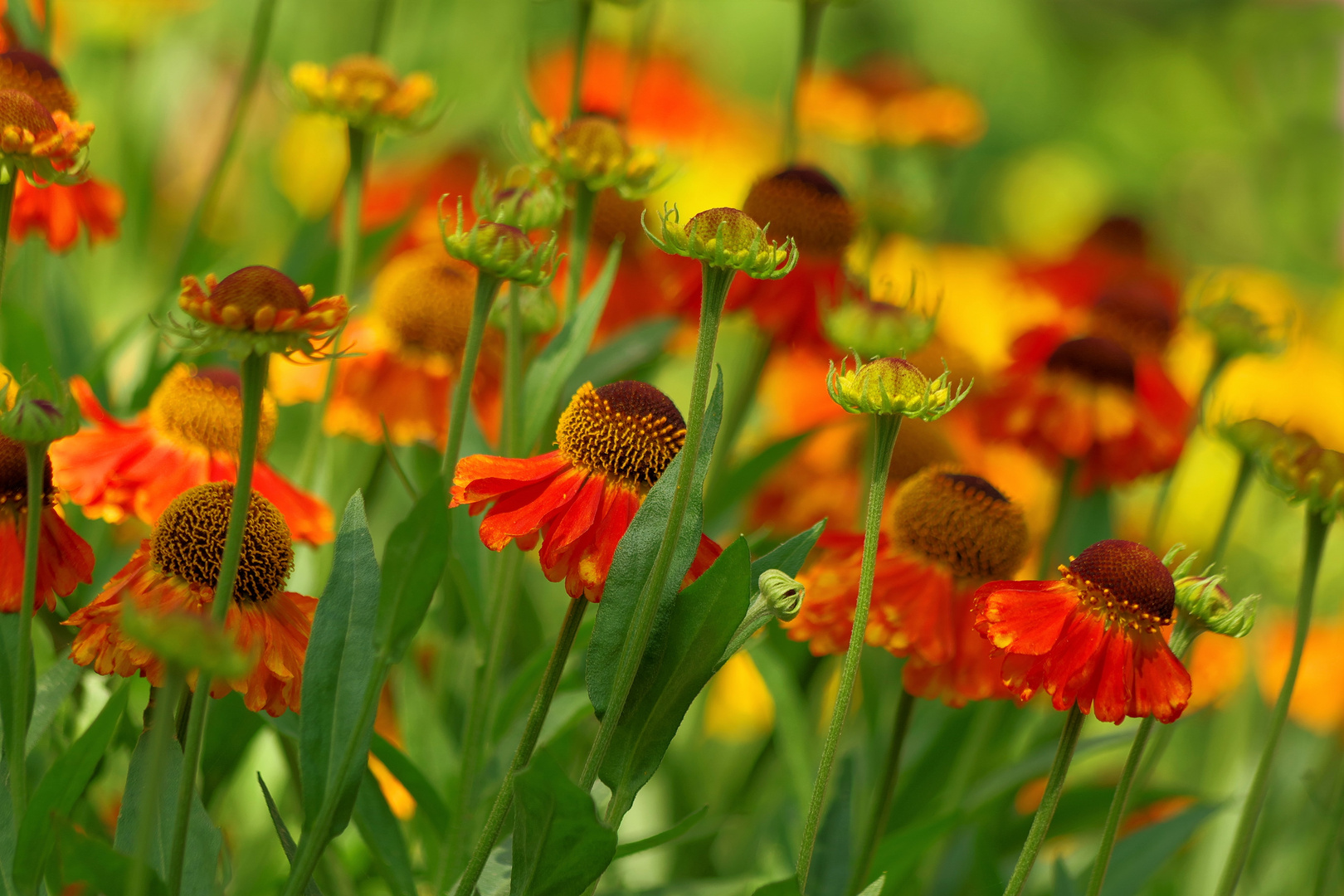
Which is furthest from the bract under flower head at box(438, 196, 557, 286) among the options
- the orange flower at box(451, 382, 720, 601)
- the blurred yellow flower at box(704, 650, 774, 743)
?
the blurred yellow flower at box(704, 650, 774, 743)

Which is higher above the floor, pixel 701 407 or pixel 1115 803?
pixel 701 407

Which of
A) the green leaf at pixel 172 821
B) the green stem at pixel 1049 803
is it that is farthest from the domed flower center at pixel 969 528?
the green leaf at pixel 172 821

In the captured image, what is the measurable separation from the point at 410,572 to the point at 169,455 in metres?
0.31

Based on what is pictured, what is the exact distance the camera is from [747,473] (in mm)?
864

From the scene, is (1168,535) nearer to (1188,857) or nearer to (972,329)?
(972,329)

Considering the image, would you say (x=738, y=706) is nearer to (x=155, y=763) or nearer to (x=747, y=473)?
(x=747, y=473)

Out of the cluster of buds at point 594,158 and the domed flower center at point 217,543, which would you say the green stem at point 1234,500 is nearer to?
the cluster of buds at point 594,158

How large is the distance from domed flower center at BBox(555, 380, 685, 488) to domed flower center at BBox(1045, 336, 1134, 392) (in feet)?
1.76

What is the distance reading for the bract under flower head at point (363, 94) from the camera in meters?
0.74

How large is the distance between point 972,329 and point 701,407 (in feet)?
4.83

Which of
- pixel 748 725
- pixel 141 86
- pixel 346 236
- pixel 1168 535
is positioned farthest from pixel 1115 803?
pixel 141 86

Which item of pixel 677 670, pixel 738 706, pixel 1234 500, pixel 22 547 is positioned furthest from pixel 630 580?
pixel 738 706

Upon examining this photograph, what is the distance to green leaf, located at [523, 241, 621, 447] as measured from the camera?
66 centimetres

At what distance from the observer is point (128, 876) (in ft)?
1.48
